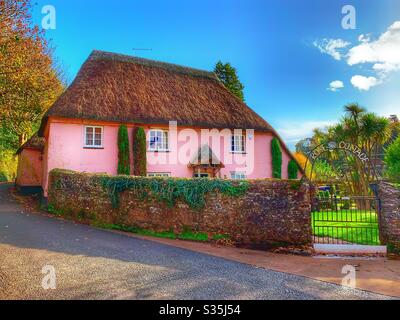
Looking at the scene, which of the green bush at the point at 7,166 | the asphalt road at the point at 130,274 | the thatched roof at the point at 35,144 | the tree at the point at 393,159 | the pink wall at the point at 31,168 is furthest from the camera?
the green bush at the point at 7,166

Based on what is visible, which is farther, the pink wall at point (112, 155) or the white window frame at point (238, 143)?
the white window frame at point (238, 143)

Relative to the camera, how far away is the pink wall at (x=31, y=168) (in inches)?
904

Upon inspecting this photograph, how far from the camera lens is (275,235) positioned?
30.5 feet

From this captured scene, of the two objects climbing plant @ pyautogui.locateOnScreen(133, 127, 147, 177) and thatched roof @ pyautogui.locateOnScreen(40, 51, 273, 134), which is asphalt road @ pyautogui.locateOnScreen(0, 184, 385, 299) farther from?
thatched roof @ pyautogui.locateOnScreen(40, 51, 273, 134)

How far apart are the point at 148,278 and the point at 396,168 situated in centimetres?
1991

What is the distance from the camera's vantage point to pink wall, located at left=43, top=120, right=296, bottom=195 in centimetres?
1639

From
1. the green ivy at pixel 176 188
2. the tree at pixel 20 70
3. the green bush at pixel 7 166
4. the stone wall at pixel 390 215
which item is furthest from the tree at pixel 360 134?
the green bush at pixel 7 166

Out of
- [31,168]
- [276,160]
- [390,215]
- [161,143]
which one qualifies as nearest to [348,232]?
[390,215]

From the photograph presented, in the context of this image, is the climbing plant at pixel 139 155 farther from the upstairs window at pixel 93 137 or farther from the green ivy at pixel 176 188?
the green ivy at pixel 176 188

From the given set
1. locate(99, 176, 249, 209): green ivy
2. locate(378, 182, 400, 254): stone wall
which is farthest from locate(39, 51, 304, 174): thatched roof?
locate(378, 182, 400, 254): stone wall

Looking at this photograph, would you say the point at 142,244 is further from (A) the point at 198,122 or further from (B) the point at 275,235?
(A) the point at 198,122

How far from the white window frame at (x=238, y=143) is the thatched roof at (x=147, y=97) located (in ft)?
2.34
